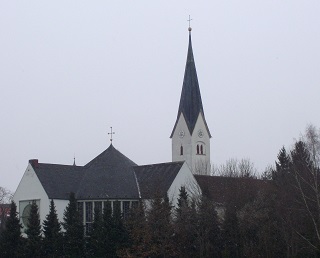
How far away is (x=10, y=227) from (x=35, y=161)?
7476 mm

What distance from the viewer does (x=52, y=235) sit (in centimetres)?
5619

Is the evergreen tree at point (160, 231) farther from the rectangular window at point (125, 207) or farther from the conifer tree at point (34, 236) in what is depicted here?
the rectangular window at point (125, 207)

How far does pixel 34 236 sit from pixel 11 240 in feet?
7.57

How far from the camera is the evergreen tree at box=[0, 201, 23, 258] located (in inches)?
2244

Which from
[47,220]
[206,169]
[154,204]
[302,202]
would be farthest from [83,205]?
[206,169]

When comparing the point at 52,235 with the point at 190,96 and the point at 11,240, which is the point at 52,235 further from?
the point at 190,96

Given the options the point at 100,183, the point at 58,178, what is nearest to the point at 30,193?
the point at 58,178

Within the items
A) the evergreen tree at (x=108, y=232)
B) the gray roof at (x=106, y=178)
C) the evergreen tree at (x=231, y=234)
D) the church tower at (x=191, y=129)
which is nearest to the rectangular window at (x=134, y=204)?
the gray roof at (x=106, y=178)

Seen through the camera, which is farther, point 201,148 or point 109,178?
point 201,148

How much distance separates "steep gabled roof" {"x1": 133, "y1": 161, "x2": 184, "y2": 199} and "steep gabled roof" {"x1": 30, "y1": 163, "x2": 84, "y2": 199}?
5.18 m

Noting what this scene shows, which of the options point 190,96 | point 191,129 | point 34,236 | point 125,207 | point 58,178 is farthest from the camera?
point 191,129

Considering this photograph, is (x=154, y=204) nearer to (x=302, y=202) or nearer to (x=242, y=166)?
(x=302, y=202)

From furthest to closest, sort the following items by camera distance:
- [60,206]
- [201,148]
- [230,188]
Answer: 1. [201,148]
2. [60,206]
3. [230,188]

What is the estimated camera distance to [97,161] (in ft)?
212
